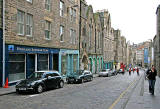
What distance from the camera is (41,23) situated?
21109 millimetres

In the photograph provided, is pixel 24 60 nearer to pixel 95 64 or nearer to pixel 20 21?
pixel 20 21

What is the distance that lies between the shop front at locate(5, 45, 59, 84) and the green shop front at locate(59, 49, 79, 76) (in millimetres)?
3185

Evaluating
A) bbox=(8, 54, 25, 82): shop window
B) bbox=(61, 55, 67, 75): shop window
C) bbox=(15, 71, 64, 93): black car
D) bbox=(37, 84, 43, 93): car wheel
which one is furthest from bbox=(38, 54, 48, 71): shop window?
bbox=(37, 84, 43, 93): car wheel

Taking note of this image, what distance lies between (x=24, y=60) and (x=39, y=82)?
608cm

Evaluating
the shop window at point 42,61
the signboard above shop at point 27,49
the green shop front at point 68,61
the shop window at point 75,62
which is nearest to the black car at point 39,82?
the signboard above shop at point 27,49

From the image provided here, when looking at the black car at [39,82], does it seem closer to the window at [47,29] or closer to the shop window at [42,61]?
the shop window at [42,61]

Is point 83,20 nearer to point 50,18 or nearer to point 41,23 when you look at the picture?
point 50,18

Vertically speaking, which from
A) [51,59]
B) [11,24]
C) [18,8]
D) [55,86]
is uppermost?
[18,8]

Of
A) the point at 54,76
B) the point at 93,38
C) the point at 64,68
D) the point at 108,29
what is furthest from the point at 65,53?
the point at 108,29

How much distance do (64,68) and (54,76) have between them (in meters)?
11.8

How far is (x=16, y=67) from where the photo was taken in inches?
683

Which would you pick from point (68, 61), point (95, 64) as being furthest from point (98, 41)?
point (68, 61)

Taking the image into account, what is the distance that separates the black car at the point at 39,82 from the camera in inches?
491

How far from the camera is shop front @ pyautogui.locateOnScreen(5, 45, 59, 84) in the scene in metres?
16.4
